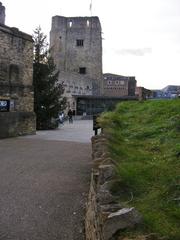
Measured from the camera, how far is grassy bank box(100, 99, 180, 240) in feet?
11.6

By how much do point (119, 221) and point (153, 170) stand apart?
1.82m

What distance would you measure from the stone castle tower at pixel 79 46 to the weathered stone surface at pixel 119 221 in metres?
57.7

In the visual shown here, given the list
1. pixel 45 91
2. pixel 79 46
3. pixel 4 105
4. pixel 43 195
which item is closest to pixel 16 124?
pixel 4 105

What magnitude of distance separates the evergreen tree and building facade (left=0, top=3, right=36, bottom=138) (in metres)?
5.00

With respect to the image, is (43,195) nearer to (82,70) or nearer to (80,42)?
(82,70)

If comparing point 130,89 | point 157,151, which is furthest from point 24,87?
point 130,89

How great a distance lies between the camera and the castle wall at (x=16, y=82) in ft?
73.9

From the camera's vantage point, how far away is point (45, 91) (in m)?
30.1

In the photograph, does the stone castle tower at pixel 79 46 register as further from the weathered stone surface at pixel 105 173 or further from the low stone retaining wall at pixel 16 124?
the weathered stone surface at pixel 105 173

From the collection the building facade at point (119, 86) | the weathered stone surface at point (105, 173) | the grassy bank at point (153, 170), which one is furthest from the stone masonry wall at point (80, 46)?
the weathered stone surface at point (105, 173)

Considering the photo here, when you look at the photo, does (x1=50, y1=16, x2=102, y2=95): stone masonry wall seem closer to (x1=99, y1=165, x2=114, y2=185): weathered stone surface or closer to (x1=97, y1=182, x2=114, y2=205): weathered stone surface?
(x1=99, y1=165, x2=114, y2=185): weathered stone surface

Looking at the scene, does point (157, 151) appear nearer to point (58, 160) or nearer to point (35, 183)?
point (35, 183)

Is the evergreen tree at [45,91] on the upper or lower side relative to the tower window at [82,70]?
lower

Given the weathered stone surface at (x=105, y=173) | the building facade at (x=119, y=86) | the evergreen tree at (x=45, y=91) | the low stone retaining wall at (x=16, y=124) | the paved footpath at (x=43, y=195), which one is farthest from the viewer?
the building facade at (x=119, y=86)
